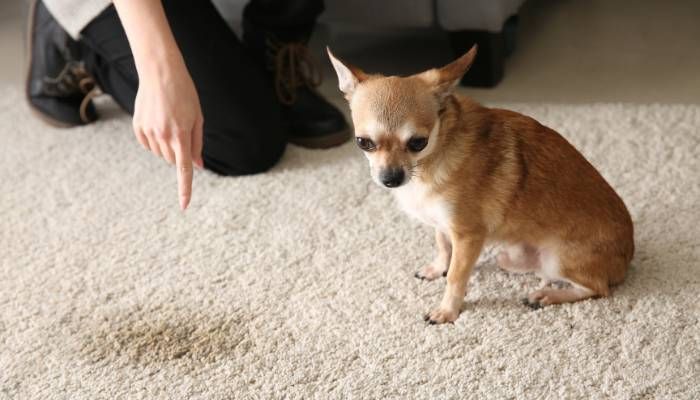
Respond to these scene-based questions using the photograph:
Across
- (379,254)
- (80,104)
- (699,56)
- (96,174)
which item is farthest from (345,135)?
(699,56)

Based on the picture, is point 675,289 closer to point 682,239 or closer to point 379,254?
point 682,239

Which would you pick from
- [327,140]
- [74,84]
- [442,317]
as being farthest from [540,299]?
[74,84]

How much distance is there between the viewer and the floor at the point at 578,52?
2.22 metres

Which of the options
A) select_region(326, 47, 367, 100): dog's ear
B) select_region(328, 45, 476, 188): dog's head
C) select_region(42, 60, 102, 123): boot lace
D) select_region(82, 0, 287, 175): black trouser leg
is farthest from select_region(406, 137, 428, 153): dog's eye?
select_region(42, 60, 102, 123): boot lace

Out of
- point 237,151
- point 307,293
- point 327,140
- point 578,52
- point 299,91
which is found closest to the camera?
point 307,293

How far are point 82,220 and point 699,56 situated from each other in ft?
5.80

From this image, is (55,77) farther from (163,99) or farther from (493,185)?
(493,185)

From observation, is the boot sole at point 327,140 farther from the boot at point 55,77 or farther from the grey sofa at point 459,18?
the boot at point 55,77

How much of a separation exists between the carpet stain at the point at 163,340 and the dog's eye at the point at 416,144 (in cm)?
47

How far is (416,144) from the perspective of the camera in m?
1.32

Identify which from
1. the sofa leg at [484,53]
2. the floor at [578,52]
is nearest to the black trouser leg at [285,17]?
the floor at [578,52]

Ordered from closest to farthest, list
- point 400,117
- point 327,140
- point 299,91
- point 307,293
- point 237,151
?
point 400,117
point 307,293
point 237,151
point 327,140
point 299,91

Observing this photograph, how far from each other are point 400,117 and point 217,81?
0.80 m

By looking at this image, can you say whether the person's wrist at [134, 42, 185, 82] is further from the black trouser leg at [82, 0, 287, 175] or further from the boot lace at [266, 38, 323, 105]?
the boot lace at [266, 38, 323, 105]
